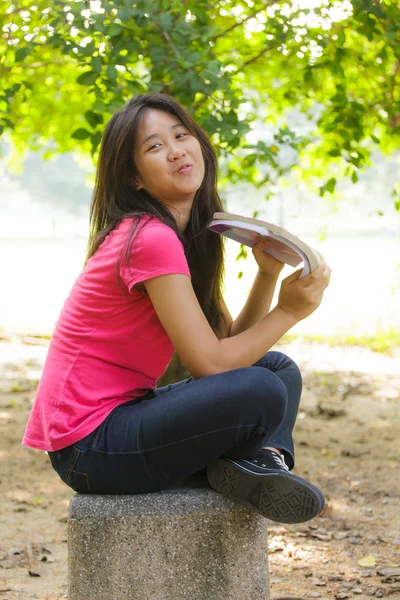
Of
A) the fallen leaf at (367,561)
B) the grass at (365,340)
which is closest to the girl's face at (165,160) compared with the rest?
the fallen leaf at (367,561)

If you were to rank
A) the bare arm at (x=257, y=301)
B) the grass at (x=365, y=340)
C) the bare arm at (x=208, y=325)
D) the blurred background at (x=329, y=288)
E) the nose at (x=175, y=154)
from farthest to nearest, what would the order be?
the blurred background at (x=329, y=288), the grass at (x=365, y=340), the bare arm at (x=257, y=301), the nose at (x=175, y=154), the bare arm at (x=208, y=325)

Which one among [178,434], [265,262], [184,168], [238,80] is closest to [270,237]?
[265,262]

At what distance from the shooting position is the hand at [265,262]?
98.8 inches

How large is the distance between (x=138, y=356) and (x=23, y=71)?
329 centimetres

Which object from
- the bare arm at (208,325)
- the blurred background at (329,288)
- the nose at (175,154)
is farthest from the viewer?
the blurred background at (329,288)

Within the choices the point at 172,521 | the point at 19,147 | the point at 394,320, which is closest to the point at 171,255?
the point at 172,521

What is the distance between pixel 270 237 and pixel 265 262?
0.94 ft

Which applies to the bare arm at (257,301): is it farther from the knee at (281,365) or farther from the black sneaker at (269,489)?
the black sneaker at (269,489)

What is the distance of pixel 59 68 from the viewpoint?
219 inches

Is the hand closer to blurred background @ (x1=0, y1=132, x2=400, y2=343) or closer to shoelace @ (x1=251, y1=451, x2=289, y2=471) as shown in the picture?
shoelace @ (x1=251, y1=451, x2=289, y2=471)

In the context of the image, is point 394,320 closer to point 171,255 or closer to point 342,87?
point 342,87

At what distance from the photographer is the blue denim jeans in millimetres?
2125

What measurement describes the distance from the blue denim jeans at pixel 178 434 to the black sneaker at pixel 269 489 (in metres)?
0.05

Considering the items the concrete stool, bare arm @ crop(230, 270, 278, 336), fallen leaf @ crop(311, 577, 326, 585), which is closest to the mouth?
bare arm @ crop(230, 270, 278, 336)
